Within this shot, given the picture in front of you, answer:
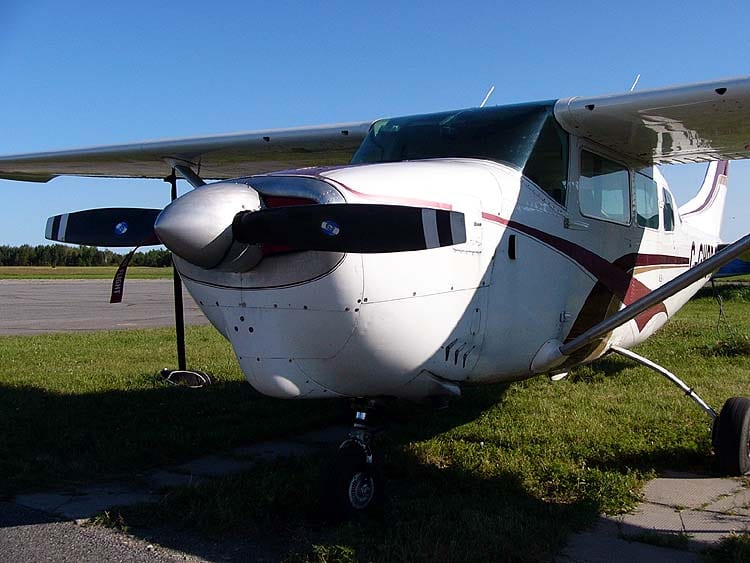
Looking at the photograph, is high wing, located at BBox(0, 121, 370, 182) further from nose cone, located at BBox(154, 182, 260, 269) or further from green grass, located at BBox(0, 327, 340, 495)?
nose cone, located at BBox(154, 182, 260, 269)

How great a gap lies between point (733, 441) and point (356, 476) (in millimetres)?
2946

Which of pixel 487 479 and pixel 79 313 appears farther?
pixel 79 313

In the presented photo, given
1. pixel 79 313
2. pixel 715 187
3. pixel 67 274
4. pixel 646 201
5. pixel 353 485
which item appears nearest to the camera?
pixel 353 485

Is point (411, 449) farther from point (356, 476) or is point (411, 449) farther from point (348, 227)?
point (348, 227)

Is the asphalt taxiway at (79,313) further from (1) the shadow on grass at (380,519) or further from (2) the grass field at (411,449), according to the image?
(1) the shadow on grass at (380,519)

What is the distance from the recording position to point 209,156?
7535mm

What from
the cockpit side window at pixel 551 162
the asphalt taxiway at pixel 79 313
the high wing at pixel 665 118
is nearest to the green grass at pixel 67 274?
the asphalt taxiway at pixel 79 313

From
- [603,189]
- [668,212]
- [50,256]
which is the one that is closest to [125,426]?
[603,189]

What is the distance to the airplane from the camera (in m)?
3.08

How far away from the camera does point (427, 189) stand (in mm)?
3432

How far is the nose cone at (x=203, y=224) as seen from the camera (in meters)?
2.97

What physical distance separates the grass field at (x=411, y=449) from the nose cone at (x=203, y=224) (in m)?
1.48

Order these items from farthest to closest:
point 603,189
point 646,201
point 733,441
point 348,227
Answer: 1. point 646,201
2. point 603,189
3. point 733,441
4. point 348,227

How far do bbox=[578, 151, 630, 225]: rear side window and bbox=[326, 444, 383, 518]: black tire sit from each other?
230 centimetres
